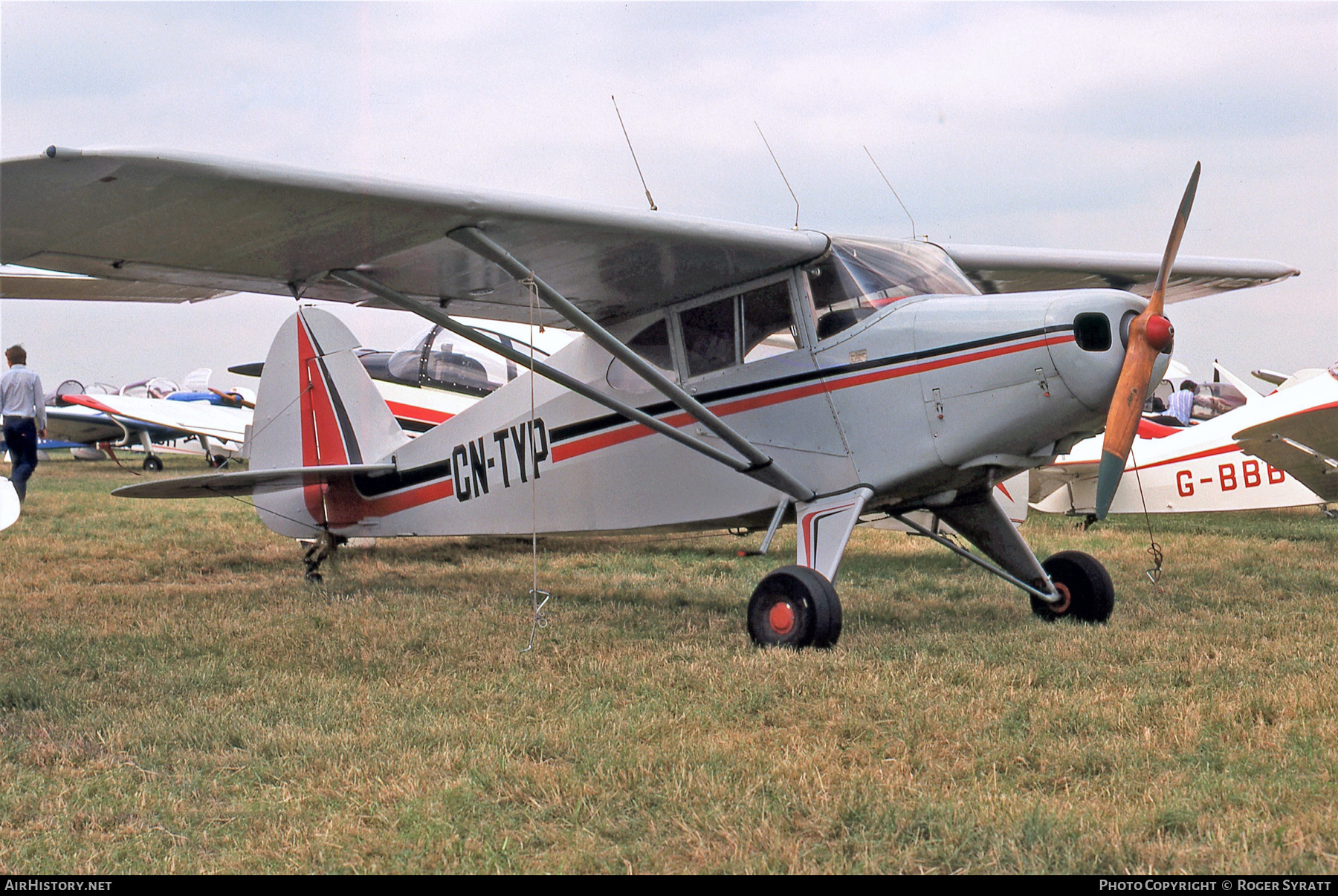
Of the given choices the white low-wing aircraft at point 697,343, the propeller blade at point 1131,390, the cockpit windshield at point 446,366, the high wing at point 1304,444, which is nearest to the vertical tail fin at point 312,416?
the white low-wing aircraft at point 697,343

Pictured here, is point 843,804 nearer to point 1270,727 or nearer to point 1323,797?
point 1323,797

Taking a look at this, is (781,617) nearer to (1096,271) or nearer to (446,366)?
(1096,271)

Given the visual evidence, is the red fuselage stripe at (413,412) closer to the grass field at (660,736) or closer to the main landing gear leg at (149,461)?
the grass field at (660,736)

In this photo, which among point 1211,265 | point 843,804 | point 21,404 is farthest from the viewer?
point 21,404

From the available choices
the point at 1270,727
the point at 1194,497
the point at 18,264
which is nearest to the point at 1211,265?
the point at 1194,497

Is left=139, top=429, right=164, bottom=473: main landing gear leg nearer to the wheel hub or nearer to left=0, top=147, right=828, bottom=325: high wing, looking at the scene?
left=0, top=147, right=828, bottom=325: high wing

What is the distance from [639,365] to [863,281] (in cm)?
125

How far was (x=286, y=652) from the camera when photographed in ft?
16.6

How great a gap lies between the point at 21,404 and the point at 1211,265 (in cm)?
1135

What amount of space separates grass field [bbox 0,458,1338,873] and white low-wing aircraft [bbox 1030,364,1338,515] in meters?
1.93

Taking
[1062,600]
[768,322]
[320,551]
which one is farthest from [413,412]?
[1062,600]

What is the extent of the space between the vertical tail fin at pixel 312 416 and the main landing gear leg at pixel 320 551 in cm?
11

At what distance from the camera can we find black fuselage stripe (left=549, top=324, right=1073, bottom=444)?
196 inches

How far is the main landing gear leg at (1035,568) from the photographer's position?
19.2ft
